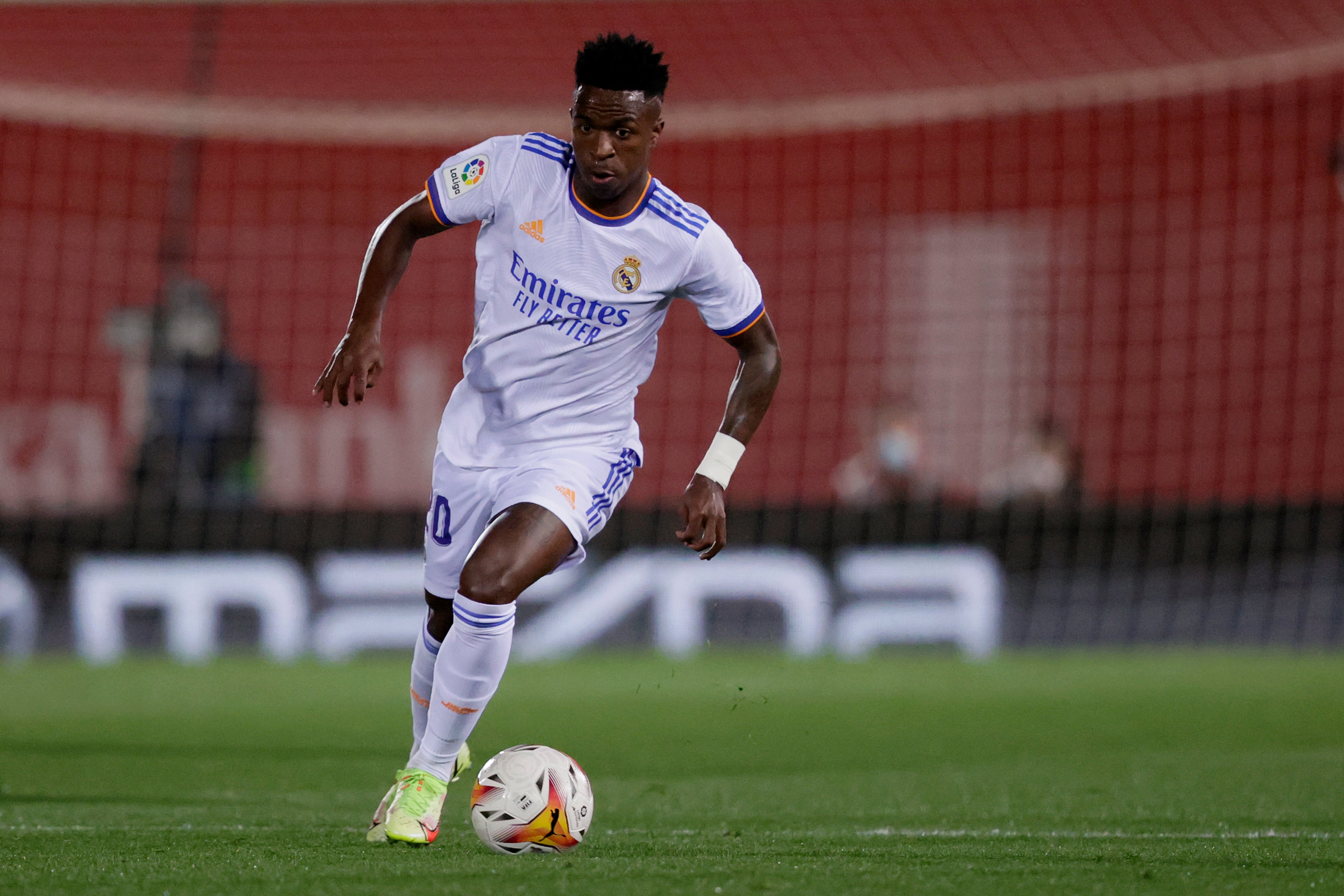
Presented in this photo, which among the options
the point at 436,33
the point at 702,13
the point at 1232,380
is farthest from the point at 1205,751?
the point at 1232,380

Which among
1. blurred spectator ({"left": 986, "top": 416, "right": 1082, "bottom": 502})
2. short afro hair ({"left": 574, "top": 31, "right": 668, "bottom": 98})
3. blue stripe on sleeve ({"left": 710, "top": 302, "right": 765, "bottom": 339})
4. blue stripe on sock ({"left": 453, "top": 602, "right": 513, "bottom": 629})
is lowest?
blue stripe on sock ({"left": 453, "top": 602, "right": 513, "bottom": 629})

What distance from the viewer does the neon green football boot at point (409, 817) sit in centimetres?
418

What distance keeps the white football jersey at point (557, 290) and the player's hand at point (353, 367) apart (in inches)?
16.4

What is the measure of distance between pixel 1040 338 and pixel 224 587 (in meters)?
7.76

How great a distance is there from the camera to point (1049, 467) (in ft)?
41.3

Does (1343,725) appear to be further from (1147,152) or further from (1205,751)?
(1147,152)

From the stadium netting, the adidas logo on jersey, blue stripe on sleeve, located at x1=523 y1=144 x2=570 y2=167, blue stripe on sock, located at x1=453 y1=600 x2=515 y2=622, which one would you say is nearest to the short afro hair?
blue stripe on sleeve, located at x1=523 y1=144 x2=570 y2=167

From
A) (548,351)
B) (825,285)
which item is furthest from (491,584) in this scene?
(825,285)

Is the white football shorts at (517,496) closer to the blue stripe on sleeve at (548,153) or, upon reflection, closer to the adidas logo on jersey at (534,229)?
the adidas logo on jersey at (534,229)

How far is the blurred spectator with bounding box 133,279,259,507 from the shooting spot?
1168 cm

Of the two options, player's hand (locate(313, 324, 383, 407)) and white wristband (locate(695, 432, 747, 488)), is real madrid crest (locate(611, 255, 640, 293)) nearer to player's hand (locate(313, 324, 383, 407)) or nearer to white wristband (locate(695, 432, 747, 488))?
white wristband (locate(695, 432, 747, 488))

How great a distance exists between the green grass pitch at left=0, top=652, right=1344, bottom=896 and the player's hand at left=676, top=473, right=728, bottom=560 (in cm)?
76

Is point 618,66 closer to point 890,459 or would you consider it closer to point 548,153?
point 548,153

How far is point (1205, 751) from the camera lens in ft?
21.6
